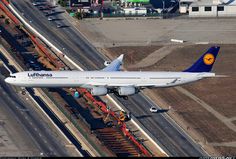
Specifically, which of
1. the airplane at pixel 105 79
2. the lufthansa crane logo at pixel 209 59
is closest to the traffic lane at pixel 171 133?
the airplane at pixel 105 79

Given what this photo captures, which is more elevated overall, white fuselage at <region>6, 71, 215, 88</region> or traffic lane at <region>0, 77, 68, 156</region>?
white fuselage at <region>6, 71, 215, 88</region>

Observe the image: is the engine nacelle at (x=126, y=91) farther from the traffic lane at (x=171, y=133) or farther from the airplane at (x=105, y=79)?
the traffic lane at (x=171, y=133)

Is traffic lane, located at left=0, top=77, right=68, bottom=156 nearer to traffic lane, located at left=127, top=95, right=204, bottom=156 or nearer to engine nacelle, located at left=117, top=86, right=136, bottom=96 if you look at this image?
engine nacelle, located at left=117, top=86, right=136, bottom=96

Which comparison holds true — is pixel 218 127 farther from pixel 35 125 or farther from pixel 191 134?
pixel 35 125

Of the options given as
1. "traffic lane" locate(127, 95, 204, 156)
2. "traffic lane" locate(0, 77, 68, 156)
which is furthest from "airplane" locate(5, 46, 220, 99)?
"traffic lane" locate(127, 95, 204, 156)

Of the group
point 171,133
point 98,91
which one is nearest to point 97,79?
point 98,91

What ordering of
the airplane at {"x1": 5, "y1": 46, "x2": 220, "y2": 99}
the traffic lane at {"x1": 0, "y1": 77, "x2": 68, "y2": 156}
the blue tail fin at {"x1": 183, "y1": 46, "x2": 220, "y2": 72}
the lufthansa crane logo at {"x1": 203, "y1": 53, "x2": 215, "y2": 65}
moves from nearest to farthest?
the traffic lane at {"x1": 0, "y1": 77, "x2": 68, "y2": 156}, the airplane at {"x1": 5, "y1": 46, "x2": 220, "y2": 99}, the blue tail fin at {"x1": 183, "y1": 46, "x2": 220, "y2": 72}, the lufthansa crane logo at {"x1": 203, "y1": 53, "x2": 215, "y2": 65}

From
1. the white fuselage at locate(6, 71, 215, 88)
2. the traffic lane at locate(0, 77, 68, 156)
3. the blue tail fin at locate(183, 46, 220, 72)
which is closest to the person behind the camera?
the traffic lane at locate(0, 77, 68, 156)

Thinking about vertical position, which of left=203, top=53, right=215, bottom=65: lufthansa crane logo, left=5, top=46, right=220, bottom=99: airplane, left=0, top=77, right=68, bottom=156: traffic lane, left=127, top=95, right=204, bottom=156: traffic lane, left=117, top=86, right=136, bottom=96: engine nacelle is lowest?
left=127, top=95, right=204, bottom=156: traffic lane
